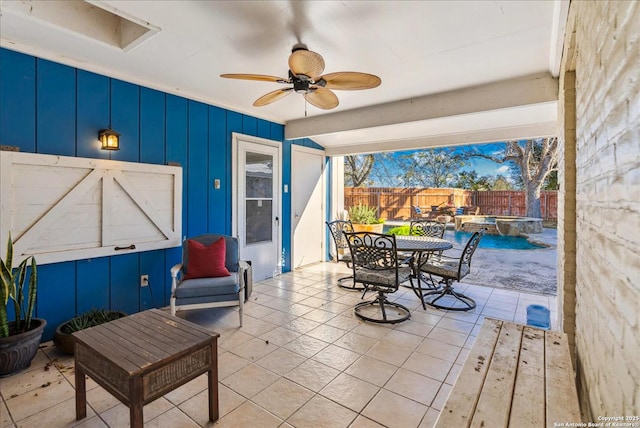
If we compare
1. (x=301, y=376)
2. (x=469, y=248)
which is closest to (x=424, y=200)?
(x=469, y=248)

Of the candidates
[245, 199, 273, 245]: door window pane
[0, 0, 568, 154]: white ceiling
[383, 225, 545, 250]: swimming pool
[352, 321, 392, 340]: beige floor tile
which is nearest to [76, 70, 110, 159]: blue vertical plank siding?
[0, 0, 568, 154]: white ceiling

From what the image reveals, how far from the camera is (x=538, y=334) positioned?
185cm

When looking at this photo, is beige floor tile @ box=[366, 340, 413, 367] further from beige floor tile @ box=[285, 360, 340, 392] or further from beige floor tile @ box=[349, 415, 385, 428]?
beige floor tile @ box=[349, 415, 385, 428]

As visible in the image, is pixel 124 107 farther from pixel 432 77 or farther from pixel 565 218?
pixel 565 218

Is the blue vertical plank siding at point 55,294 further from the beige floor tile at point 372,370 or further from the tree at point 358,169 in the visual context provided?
the tree at point 358,169

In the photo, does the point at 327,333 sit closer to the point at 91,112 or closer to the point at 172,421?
the point at 172,421

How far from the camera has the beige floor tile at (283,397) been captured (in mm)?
1939

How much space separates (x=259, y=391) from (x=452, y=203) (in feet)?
43.2

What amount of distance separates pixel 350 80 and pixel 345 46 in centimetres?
37

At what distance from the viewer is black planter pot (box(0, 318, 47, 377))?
86.3 inches

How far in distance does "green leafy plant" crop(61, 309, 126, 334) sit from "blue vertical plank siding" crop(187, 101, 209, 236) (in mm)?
1316

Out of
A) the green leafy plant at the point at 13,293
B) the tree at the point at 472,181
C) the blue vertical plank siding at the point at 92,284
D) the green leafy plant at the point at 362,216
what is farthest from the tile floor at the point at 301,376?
the tree at the point at 472,181

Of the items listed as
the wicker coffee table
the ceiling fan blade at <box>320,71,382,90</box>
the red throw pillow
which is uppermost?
the ceiling fan blade at <box>320,71,382,90</box>

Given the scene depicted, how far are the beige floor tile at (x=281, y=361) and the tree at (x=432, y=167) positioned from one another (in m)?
14.7
